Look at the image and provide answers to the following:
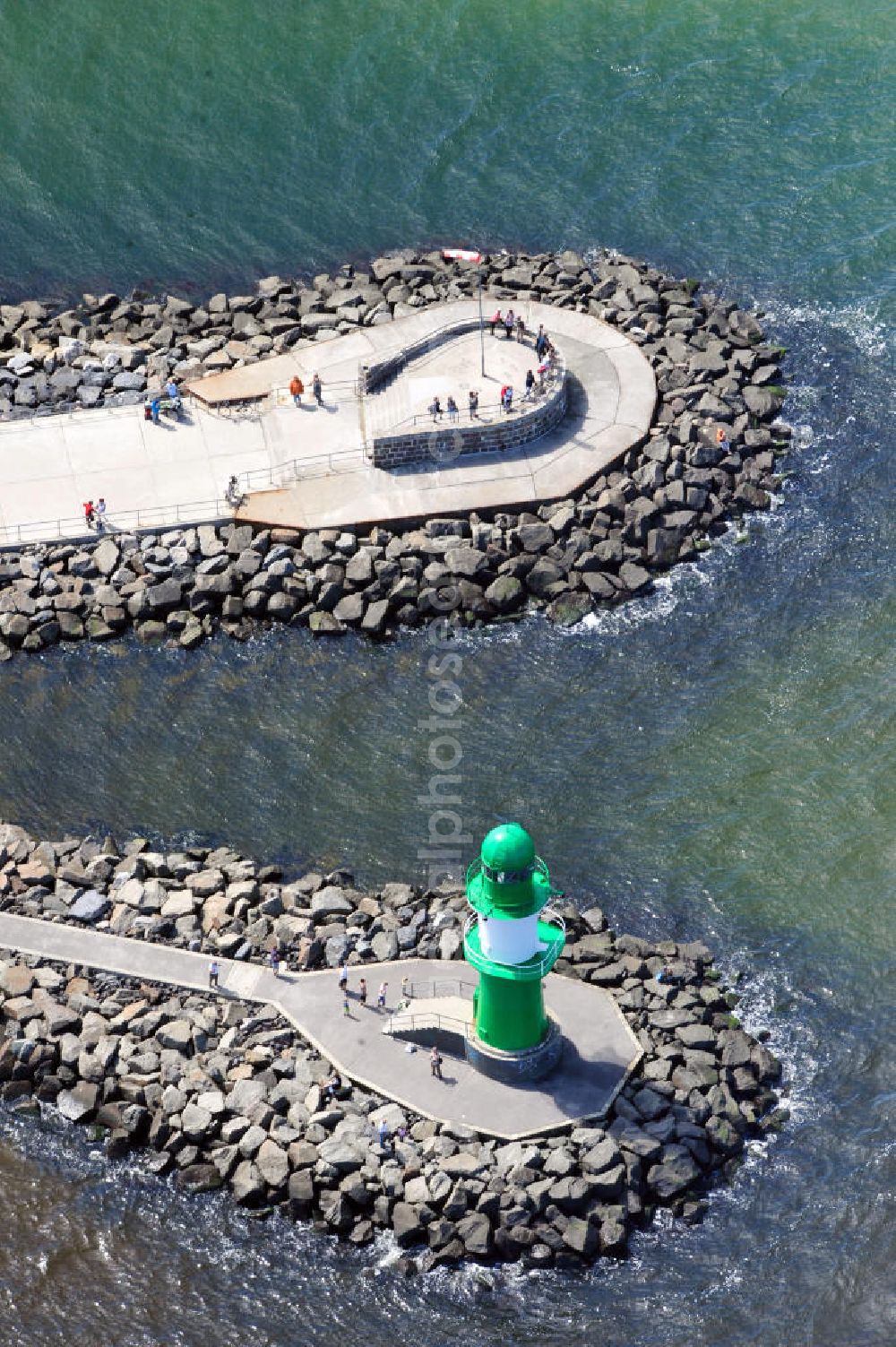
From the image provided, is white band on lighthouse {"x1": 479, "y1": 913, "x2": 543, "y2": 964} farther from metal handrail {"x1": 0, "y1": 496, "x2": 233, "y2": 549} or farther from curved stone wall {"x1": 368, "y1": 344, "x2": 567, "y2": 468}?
curved stone wall {"x1": 368, "y1": 344, "x2": 567, "y2": 468}

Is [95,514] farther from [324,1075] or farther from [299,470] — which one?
[324,1075]

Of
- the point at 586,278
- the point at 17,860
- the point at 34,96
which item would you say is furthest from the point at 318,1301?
the point at 34,96

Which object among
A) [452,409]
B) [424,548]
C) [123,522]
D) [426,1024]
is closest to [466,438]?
[452,409]

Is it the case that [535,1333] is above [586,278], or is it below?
below

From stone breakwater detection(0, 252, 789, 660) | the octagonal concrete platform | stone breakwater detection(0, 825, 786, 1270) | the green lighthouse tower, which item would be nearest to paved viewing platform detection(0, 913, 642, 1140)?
the octagonal concrete platform

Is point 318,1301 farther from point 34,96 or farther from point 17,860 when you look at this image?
point 34,96
